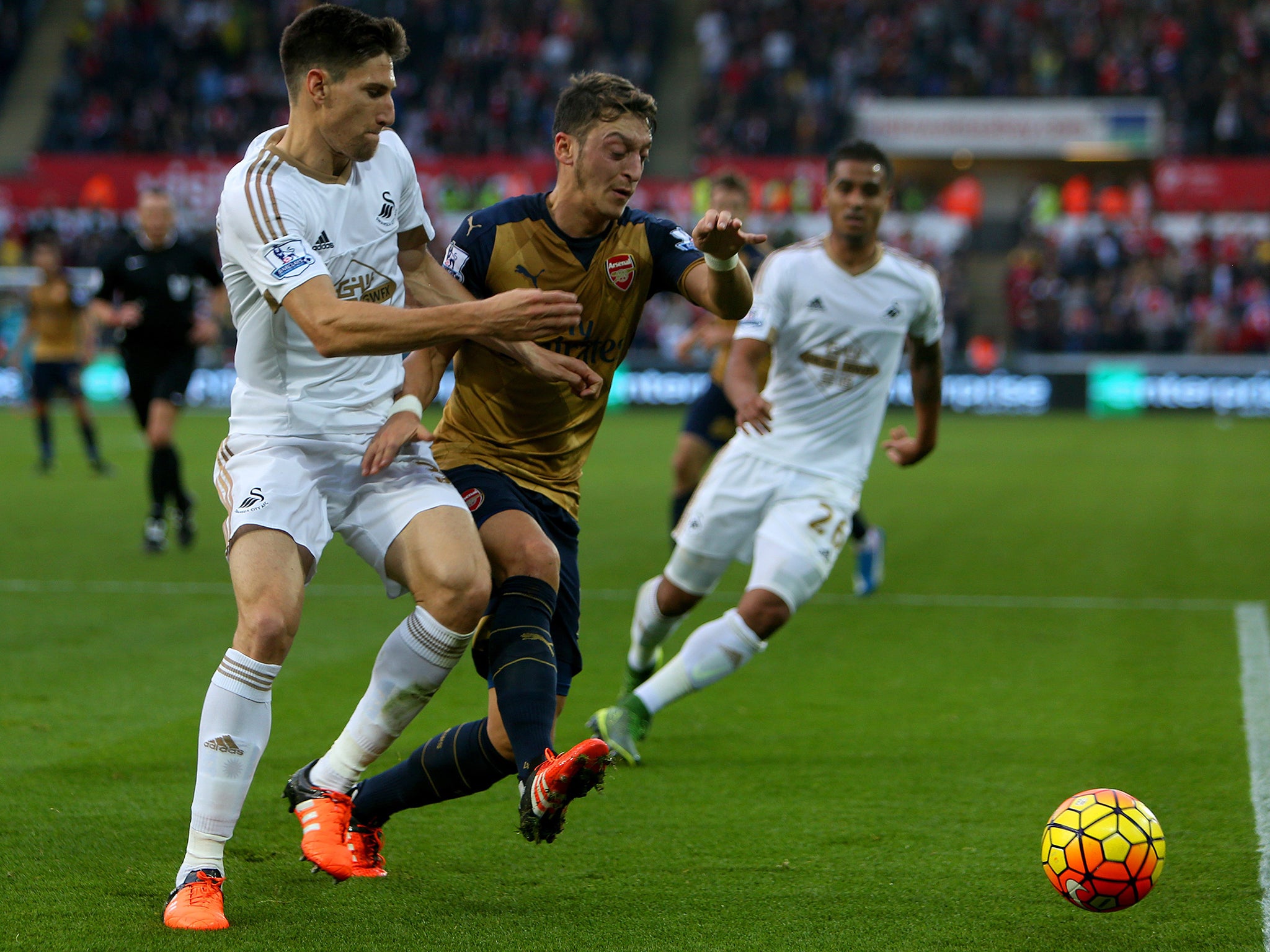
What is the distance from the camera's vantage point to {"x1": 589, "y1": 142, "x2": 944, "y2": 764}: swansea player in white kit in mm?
5199

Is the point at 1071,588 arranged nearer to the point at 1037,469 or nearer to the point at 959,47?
the point at 1037,469

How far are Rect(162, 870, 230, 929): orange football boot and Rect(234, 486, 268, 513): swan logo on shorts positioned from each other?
34.0 inches

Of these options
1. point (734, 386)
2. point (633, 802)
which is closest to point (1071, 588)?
point (734, 386)

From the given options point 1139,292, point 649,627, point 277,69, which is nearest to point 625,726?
point 649,627

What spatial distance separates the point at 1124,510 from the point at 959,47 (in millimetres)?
22569

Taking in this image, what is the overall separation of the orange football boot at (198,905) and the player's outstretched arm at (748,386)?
2429mm

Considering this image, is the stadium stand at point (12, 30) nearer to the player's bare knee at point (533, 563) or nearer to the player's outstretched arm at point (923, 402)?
the player's outstretched arm at point (923, 402)

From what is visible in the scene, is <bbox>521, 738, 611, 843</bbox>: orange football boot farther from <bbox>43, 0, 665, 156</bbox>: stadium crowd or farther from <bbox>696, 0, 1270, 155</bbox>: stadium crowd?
<bbox>43, 0, 665, 156</bbox>: stadium crowd

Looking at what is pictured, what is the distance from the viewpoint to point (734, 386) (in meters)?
5.45

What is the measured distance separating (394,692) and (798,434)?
231 centimetres

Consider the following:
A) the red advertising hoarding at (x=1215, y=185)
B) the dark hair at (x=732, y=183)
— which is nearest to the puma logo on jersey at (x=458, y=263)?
the dark hair at (x=732, y=183)

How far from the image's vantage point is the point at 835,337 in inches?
227

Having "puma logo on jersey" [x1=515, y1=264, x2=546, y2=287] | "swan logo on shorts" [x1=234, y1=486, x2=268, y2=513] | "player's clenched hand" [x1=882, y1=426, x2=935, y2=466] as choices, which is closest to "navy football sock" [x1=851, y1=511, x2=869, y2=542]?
"player's clenched hand" [x1=882, y1=426, x2=935, y2=466]

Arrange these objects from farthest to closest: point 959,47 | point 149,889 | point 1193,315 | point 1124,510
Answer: point 959,47
point 1193,315
point 1124,510
point 149,889
